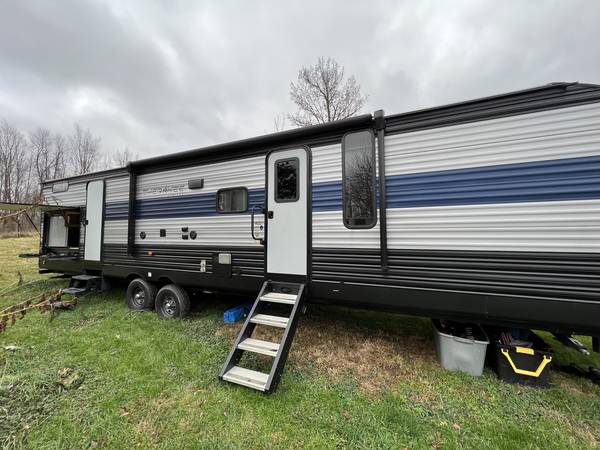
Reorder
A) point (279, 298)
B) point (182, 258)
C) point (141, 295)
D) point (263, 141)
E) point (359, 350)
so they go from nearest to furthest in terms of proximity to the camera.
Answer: point (279, 298) → point (359, 350) → point (263, 141) → point (182, 258) → point (141, 295)

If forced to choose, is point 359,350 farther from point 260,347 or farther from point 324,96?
point 324,96

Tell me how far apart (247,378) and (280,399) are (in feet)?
1.43

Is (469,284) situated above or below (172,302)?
above

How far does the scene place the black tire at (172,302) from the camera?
4.92m

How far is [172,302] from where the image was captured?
199 inches

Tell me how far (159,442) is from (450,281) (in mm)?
3236

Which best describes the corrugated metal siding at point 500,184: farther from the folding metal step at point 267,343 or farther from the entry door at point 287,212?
the folding metal step at point 267,343

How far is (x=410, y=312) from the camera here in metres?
3.20

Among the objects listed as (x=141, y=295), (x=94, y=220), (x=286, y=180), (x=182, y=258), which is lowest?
(x=141, y=295)

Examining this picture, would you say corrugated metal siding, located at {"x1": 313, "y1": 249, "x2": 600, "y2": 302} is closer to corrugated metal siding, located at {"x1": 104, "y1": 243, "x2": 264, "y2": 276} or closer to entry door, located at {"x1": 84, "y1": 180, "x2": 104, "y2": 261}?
corrugated metal siding, located at {"x1": 104, "y1": 243, "x2": 264, "y2": 276}

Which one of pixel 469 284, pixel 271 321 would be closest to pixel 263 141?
pixel 271 321

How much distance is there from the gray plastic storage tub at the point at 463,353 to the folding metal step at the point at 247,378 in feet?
7.24

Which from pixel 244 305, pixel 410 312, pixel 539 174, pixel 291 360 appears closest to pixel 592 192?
pixel 539 174

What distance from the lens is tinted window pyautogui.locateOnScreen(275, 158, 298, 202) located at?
3.92 metres
